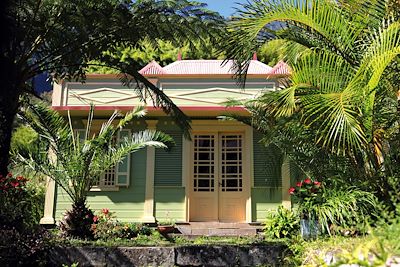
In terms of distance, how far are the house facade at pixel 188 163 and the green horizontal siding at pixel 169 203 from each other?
3cm

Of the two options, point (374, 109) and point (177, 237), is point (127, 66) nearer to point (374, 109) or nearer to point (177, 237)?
point (177, 237)

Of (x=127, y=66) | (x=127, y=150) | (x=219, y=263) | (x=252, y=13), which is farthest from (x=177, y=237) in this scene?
(x=252, y=13)

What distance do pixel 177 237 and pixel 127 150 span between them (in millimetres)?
2276

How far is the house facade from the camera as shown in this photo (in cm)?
1168

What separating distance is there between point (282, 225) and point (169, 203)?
305cm

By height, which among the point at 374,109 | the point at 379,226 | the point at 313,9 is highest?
the point at 313,9

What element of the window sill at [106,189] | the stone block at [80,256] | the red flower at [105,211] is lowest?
the stone block at [80,256]

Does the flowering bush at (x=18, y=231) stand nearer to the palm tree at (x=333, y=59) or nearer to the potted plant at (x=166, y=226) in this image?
the potted plant at (x=166, y=226)

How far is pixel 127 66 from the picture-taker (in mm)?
9188

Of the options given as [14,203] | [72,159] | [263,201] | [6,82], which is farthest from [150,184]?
[6,82]

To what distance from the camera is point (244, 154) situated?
12.1m

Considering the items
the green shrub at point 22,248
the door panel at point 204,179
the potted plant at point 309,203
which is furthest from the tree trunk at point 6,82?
the door panel at point 204,179

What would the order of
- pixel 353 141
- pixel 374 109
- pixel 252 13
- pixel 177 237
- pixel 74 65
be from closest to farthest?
1. pixel 353 141
2. pixel 374 109
3. pixel 252 13
4. pixel 74 65
5. pixel 177 237

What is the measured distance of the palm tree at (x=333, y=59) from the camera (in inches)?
210
